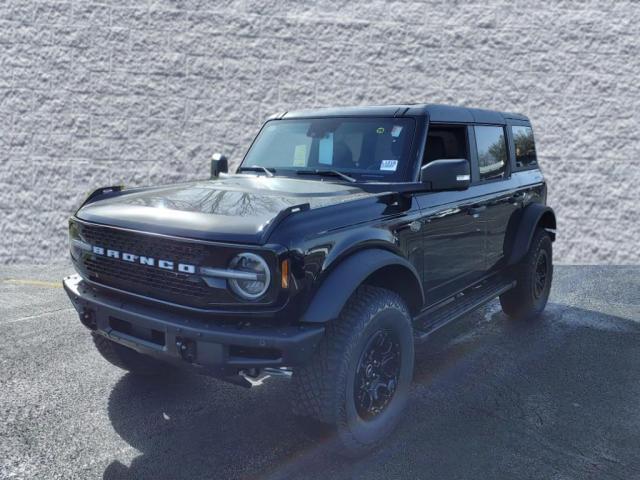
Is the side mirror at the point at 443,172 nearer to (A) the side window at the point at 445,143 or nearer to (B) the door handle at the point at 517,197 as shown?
(A) the side window at the point at 445,143

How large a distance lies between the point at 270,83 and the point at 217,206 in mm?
5766

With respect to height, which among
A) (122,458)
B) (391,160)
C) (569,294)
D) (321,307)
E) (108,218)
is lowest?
(569,294)

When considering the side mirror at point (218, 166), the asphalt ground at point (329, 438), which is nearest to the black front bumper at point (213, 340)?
the asphalt ground at point (329, 438)

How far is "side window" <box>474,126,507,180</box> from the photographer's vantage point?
470 cm

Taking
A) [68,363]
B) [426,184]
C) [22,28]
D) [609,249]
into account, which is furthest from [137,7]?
[609,249]

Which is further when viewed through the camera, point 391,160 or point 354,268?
point 391,160

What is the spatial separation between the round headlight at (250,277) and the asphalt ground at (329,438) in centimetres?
95

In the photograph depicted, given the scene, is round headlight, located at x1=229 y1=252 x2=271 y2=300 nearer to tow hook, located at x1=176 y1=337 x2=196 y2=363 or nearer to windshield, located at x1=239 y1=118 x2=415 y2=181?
tow hook, located at x1=176 y1=337 x2=196 y2=363

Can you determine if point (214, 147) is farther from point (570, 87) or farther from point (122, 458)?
point (122, 458)

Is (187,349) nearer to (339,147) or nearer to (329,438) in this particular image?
(329,438)

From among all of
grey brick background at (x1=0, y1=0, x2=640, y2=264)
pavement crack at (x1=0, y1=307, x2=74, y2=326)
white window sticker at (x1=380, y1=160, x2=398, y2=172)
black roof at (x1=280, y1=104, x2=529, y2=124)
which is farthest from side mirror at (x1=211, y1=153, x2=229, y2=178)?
grey brick background at (x1=0, y1=0, x2=640, y2=264)

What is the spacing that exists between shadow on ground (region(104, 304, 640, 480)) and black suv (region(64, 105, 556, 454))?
250mm

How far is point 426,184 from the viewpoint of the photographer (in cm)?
372

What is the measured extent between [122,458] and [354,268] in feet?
5.27
